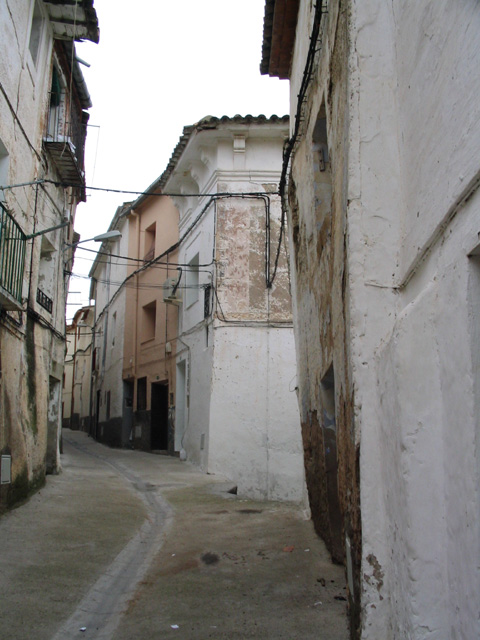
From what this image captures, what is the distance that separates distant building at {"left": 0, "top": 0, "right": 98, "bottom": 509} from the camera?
25.7ft

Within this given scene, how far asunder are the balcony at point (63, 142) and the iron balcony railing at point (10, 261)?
2.62 meters

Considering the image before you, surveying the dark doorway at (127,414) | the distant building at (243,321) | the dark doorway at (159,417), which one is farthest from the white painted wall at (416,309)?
the dark doorway at (127,414)

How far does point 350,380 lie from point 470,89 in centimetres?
185

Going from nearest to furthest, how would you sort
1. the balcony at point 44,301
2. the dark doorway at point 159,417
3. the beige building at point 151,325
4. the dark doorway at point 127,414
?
the balcony at point 44,301, the beige building at point 151,325, the dark doorway at point 159,417, the dark doorway at point 127,414

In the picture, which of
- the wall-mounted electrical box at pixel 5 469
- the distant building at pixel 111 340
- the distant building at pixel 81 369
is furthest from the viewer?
the distant building at pixel 81 369

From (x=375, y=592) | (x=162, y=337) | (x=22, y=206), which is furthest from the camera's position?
(x=162, y=337)

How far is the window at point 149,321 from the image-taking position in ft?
64.7

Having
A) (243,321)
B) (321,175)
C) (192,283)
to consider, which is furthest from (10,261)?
(192,283)

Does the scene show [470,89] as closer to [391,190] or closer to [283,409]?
[391,190]

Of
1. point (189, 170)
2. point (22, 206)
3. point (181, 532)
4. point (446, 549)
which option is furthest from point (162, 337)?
point (446, 549)

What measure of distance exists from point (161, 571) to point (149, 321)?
572 inches

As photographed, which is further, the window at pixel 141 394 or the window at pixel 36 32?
the window at pixel 141 394

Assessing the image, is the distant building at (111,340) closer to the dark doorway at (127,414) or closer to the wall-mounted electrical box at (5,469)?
the dark doorway at (127,414)

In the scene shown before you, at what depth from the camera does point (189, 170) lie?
15422mm
